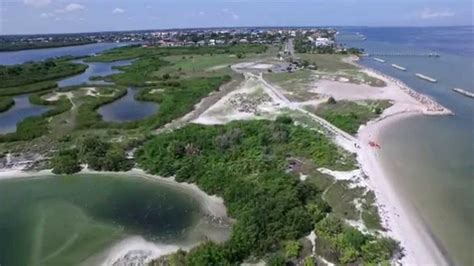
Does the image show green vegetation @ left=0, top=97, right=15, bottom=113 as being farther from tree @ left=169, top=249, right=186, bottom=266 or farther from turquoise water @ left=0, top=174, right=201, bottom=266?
tree @ left=169, top=249, right=186, bottom=266

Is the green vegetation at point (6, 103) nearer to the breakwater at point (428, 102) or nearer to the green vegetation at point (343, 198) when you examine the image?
the green vegetation at point (343, 198)

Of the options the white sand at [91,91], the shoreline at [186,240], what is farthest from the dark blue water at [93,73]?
the shoreline at [186,240]

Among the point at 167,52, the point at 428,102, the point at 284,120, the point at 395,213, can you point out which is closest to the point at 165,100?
the point at 284,120

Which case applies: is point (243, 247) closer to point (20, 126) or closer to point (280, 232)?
point (280, 232)

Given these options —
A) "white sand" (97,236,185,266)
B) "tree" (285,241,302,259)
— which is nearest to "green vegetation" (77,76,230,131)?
"white sand" (97,236,185,266)

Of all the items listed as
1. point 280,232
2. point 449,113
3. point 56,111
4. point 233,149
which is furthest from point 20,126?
point 449,113

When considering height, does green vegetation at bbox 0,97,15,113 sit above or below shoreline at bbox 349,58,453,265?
above
